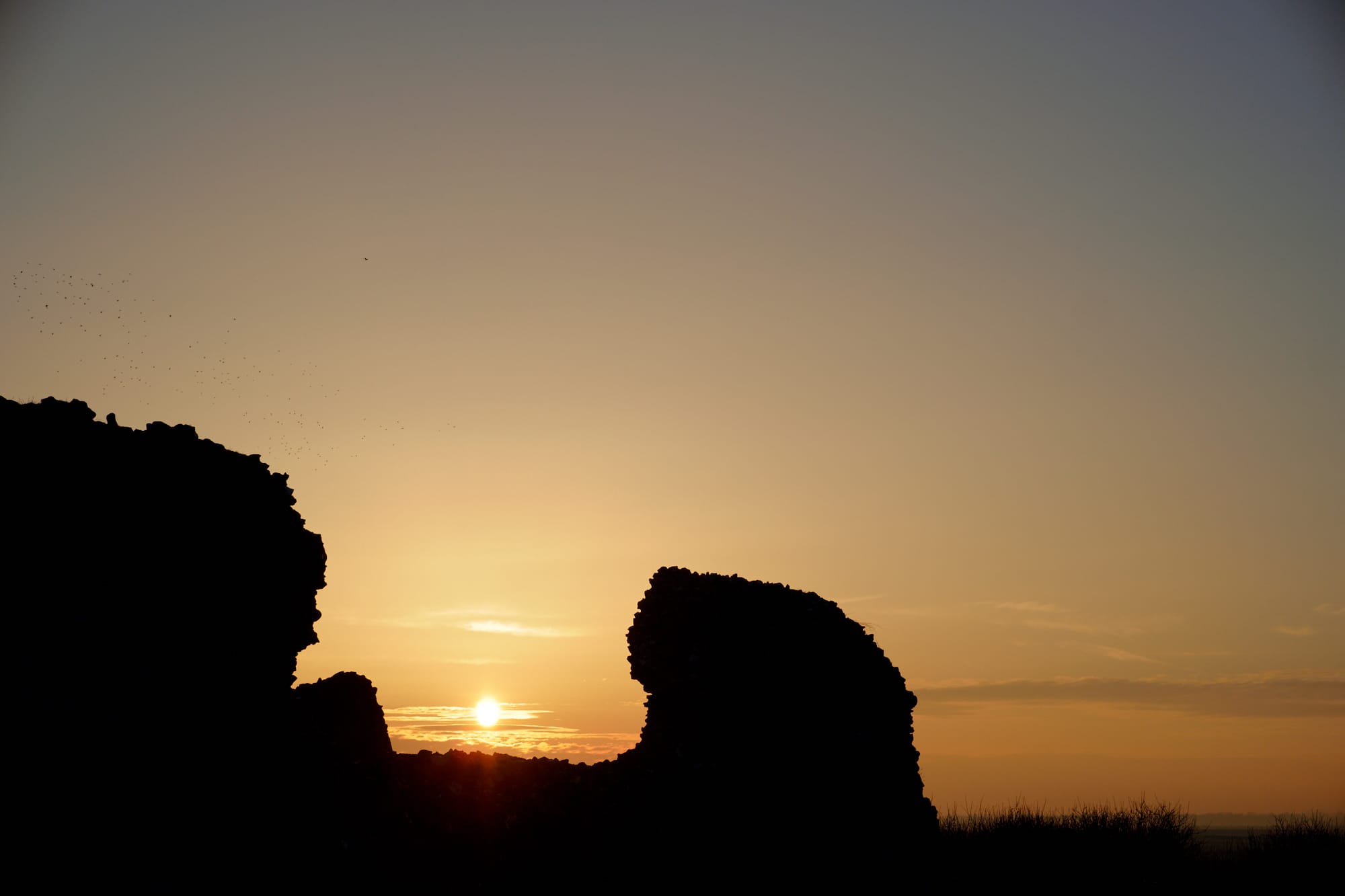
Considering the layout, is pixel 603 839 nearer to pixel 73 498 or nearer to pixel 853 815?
pixel 853 815

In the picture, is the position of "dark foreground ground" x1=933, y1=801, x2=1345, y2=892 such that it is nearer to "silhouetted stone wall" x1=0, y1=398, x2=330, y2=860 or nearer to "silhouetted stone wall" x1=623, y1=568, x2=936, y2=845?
"silhouetted stone wall" x1=623, y1=568, x2=936, y2=845

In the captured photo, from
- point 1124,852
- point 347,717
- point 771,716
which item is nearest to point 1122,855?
point 1124,852

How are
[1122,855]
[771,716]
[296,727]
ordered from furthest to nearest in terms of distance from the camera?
[1122,855]
[771,716]
[296,727]

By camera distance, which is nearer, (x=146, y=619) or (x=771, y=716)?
(x=146, y=619)

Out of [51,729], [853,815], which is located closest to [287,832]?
[51,729]

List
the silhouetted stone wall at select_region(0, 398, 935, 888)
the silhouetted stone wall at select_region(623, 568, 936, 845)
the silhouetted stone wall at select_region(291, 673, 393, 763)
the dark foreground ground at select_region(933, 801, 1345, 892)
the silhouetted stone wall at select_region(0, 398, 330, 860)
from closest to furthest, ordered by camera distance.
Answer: the silhouetted stone wall at select_region(0, 398, 330, 860) → the silhouetted stone wall at select_region(0, 398, 935, 888) → the silhouetted stone wall at select_region(291, 673, 393, 763) → the silhouetted stone wall at select_region(623, 568, 936, 845) → the dark foreground ground at select_region(933, 801, 1345, 892)

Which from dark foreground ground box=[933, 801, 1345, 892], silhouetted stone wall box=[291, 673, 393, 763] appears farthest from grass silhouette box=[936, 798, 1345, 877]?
silhouetted stone wall box=[291, 673, 393, 763]

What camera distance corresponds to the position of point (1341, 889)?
31188 millimetres

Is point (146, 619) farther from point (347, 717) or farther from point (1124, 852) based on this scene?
point (1124, 852)

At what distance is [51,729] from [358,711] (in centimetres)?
728

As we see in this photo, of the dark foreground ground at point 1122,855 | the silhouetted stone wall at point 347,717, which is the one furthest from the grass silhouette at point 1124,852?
the silhouetted stone wall at point 347,717

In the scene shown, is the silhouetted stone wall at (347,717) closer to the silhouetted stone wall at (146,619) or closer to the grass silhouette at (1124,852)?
the silhouetted stone wall at (146,619)

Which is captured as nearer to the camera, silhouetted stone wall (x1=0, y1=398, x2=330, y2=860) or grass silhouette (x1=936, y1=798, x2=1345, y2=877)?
silhouetted stone wall (x1=0, y1=398, x2=330, y2=860)

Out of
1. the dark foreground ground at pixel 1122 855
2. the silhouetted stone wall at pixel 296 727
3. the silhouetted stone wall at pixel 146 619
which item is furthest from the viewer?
the dark foreground ground at pixel 1122 855
